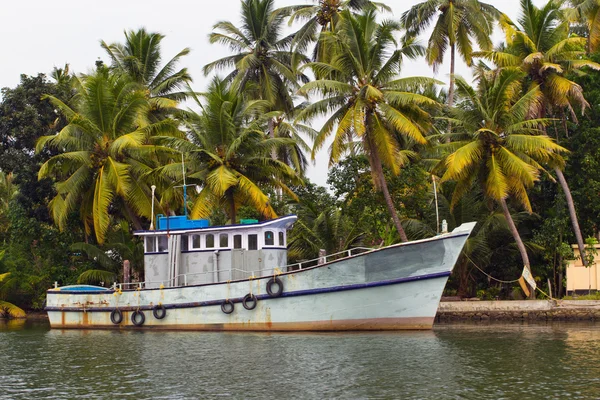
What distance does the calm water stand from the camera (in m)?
15.1

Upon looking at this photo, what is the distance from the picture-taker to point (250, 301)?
82.5 feet

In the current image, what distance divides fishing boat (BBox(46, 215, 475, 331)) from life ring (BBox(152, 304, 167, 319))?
0.03m

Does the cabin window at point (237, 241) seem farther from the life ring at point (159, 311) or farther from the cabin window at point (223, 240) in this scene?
the life ring at point (159, 311)

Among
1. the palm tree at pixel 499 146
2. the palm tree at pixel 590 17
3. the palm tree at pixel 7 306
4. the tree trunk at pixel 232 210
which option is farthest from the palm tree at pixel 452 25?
the palm tree at pixel 7 306

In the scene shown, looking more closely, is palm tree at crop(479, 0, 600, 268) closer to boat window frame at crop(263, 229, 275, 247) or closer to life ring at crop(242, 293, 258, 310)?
boat window frame at crop(263, 229, 275, 247)

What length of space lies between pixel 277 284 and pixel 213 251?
3178 millimetres

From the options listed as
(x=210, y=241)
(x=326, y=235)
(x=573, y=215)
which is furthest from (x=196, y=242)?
(x=573, y=215)

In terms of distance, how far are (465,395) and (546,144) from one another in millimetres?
14084

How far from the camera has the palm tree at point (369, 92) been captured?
2780 cm

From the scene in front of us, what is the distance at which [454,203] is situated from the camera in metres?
29.0

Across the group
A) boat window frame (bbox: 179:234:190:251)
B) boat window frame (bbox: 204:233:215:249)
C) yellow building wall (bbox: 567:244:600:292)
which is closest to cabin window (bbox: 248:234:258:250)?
boat window frame (bbox: 204:233:215:249)

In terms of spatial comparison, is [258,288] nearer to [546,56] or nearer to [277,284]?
[277,284]

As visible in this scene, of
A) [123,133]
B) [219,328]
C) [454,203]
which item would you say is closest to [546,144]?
[454,203]

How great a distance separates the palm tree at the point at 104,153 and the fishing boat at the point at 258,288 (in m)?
4.52
